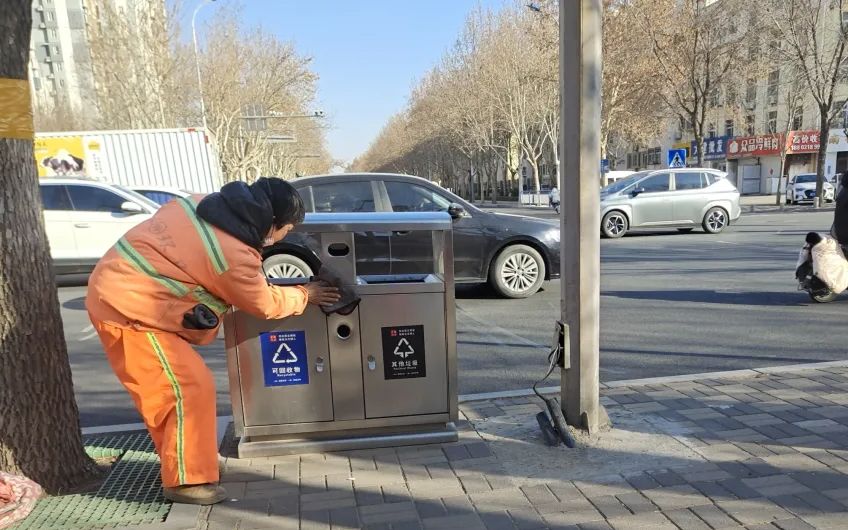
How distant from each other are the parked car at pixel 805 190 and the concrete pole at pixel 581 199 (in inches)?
1114

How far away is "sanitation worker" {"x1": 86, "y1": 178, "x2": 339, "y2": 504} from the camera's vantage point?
2.54 meters

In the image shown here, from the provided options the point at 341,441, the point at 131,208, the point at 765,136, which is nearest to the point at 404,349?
the point at 341,441

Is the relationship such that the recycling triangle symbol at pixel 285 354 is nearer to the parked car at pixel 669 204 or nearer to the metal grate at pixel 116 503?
the metal grate at pixel 116 503

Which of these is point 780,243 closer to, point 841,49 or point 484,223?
point 484,223

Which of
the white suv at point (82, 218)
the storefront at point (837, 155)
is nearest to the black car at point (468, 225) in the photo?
the white suv at point (82, 218)

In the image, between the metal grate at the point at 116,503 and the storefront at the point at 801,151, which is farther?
the storefront at the point at 801,151

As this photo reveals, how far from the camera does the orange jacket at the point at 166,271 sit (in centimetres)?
253

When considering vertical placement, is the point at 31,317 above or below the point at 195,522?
above

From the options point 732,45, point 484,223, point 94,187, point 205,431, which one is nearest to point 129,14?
point 94,187

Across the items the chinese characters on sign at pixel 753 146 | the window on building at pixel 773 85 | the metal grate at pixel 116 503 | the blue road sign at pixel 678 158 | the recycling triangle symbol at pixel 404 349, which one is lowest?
the metal grate at pixel 116 503

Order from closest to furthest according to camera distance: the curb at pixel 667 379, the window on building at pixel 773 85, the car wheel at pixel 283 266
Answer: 1. the curb at pixel 667 379
2. the car wheel at pixel 283 266
3. the window on building at pixel 773 85

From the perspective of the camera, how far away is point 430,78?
47625 millimetres

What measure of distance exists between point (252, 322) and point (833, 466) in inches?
125

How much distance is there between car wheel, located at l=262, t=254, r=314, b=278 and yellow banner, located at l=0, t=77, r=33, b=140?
408cm
